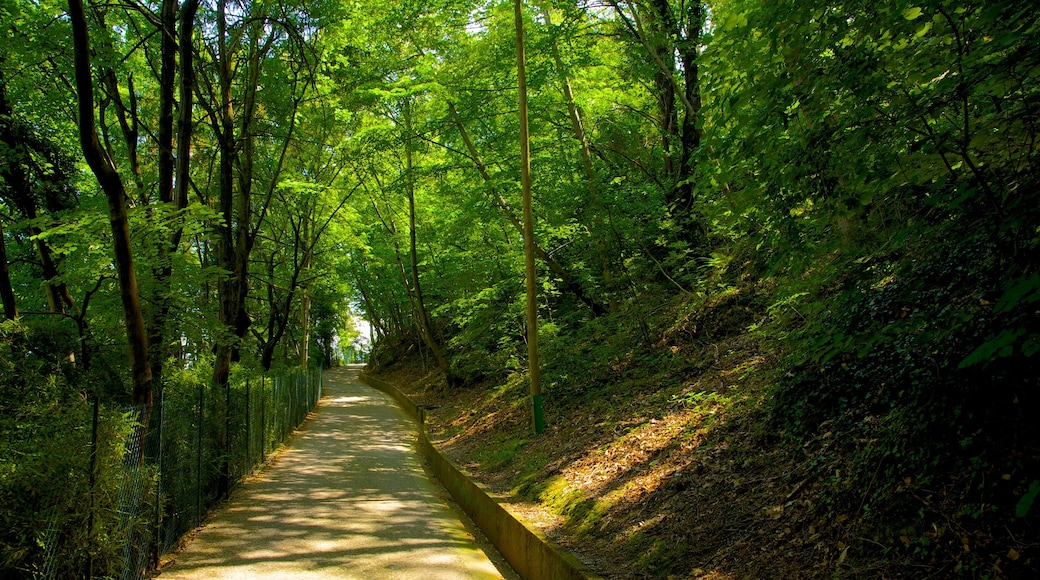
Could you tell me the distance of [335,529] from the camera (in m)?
8.20

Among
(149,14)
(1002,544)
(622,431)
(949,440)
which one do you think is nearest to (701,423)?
(622,431)

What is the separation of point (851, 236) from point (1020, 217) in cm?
150

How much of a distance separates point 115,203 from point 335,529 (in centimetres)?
→ 519

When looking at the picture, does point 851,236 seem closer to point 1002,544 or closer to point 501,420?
point 1002,544

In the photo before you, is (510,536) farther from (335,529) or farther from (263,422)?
(263,422)

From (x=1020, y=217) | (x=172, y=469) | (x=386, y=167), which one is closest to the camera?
(x=1020, y=217)

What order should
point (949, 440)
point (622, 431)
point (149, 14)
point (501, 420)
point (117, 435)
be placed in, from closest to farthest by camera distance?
point (949, 440) → point (117, 435) → point (149, 14) → point (622, 431) → point (501, 420)

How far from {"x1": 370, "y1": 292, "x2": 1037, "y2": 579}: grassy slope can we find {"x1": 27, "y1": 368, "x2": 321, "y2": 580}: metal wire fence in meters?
3.94

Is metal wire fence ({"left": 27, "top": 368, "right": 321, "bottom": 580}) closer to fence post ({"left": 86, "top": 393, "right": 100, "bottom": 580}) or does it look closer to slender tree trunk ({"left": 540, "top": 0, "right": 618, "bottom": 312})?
fence post ({"left": 86, "top": 393, "right": 100, "bottom": 580})

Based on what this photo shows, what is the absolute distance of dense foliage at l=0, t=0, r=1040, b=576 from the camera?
11.0ft

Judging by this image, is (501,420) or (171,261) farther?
(501,420)

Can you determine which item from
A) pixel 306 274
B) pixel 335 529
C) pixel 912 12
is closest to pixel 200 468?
pixel 335 529

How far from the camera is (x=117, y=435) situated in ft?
15.0

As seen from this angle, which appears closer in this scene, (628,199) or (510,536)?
(510,536)
